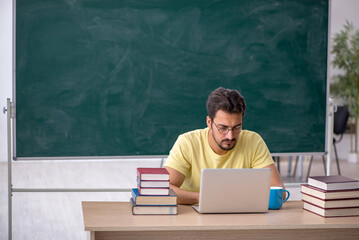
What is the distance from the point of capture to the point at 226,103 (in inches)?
86.8

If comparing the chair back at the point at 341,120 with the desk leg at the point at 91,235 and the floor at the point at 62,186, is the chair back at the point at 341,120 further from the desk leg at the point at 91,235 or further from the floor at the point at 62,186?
the desk leg at the point at 91,235

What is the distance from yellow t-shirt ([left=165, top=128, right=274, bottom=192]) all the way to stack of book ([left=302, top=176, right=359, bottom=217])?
1.40ft

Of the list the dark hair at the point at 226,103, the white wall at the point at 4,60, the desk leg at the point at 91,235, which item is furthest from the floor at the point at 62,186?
the desk leg at the point at 91,235

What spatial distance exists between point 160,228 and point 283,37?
94.6 inches

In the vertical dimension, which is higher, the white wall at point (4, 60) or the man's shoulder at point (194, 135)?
the white wall at point (4, 60)

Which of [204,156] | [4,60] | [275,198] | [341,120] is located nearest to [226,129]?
[204,156]

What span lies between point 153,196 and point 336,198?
2.36ft

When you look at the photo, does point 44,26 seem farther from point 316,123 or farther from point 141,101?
point 316,123

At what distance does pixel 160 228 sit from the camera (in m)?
1.72

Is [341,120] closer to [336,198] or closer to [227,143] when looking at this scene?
[227,143]

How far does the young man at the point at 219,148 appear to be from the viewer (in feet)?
7.26

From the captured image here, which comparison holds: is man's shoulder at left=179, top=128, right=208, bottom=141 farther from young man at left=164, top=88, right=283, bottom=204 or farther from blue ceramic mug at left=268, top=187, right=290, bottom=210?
blue ceramic mug at left=268, top=187, right=290, bottom=210

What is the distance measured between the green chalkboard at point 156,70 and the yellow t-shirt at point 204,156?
3.96ft

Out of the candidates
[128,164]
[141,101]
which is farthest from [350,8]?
[141,101]
